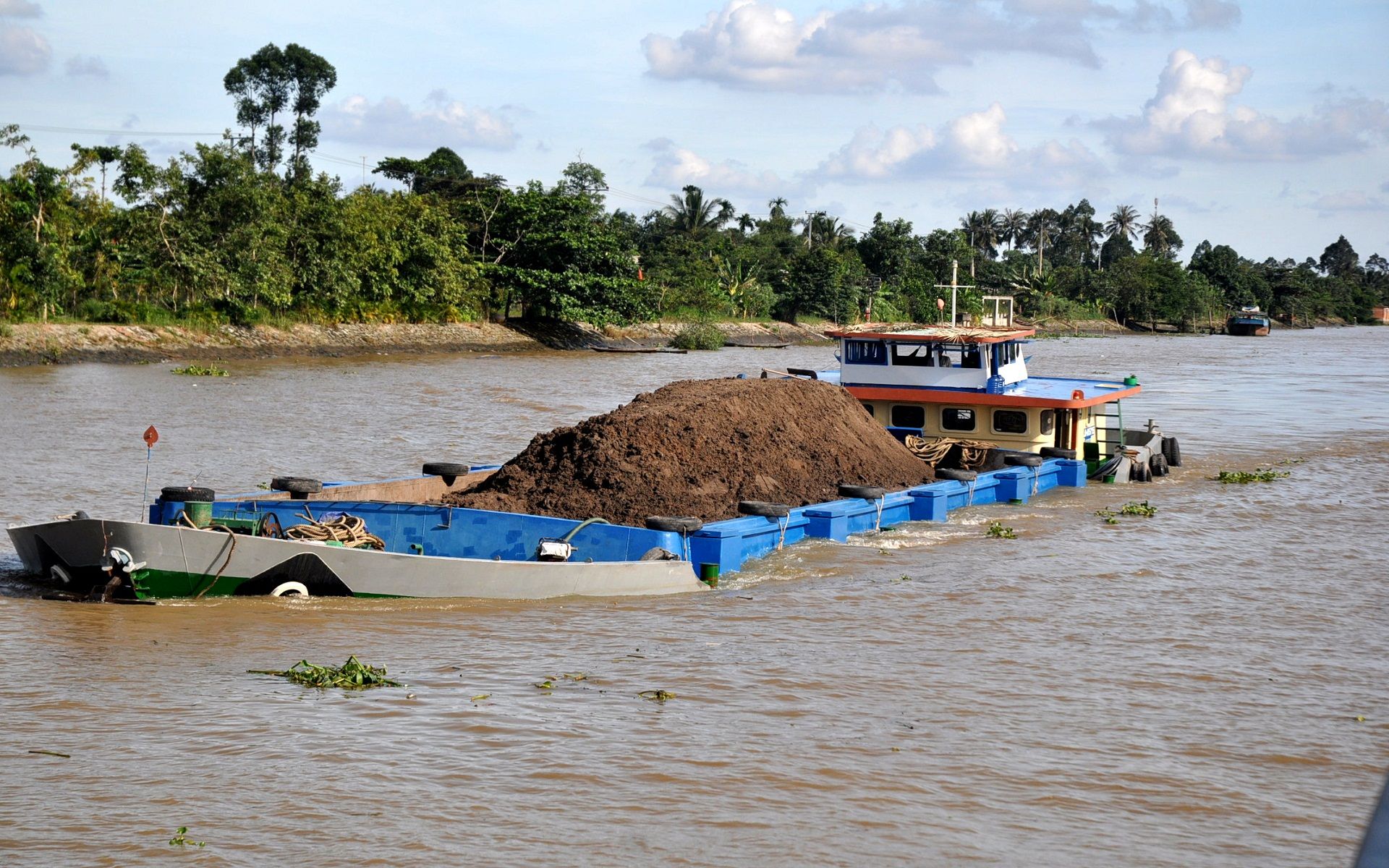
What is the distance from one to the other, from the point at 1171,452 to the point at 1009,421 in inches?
212

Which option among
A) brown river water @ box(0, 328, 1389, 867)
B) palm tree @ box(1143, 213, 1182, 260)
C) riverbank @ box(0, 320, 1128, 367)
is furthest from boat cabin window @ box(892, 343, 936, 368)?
palm tree @ box(1143, 213, 1182, 260)

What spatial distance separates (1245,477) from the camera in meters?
21.8

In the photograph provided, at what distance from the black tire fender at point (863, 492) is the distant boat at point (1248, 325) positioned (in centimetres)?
9593

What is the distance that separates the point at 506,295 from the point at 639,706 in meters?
53.4

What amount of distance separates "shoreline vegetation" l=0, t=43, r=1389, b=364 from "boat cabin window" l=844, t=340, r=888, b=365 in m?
1.72

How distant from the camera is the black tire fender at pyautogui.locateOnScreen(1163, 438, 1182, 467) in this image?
23.7 metres

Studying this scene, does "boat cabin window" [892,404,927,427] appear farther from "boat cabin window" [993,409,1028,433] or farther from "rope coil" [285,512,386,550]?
"rope coil" [285,512,386,550]

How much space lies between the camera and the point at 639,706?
8.59 meters

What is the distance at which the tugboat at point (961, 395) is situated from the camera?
19.2m

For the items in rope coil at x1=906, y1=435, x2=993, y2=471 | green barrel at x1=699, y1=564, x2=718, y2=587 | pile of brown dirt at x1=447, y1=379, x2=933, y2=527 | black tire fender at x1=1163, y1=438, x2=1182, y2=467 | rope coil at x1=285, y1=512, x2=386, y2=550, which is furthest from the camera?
black tire fender at x1=1163, y1=438, x2=1182, y2=467

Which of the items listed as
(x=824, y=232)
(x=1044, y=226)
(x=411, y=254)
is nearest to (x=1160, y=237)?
(x=1044, y=226)

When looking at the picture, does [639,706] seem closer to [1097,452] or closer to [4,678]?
[4,678]

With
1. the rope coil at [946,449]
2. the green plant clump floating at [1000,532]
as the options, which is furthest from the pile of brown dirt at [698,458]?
the rope coil at [946,449]

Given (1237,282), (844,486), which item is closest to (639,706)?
(844,486)
